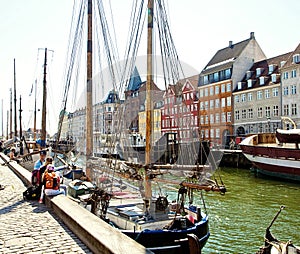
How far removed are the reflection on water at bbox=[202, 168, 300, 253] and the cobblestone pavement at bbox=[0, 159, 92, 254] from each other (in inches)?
202

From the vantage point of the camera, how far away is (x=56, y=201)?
31.2ft

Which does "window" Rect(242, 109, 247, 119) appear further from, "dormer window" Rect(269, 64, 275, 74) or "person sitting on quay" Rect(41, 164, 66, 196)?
"person sitting on quay" Rect(41, 164, 66, 196)

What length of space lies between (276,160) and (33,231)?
2487 cm

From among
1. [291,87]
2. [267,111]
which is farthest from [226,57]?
[291,87]

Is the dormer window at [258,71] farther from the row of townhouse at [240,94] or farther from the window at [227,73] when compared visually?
the window at [227,73]

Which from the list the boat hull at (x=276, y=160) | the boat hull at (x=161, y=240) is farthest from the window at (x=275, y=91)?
the boat hull at (x=161, y=240)

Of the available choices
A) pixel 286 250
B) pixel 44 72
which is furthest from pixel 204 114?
pixel 286 250

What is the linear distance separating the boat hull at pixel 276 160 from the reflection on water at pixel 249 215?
1.77 m

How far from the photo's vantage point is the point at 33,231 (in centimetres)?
747

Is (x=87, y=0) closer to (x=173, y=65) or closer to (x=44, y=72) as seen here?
(x=173, y=65)

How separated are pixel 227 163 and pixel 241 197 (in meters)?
21.4

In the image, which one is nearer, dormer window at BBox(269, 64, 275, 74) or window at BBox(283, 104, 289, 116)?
window at BBox(283, 104, 289, 116)

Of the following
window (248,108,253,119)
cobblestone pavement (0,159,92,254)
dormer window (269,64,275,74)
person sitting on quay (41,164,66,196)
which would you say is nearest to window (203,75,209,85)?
window (248,108,253,119)

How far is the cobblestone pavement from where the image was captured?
6348 millimetres
